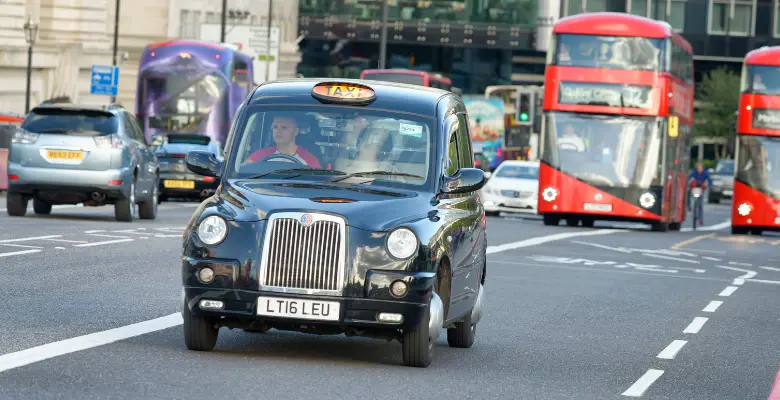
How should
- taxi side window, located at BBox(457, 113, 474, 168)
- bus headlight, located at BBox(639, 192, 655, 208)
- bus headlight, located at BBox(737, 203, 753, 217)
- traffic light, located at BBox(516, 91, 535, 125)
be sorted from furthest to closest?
1. traffic light, located at BBox(516, 91, 535, 125)
2. bus headlight, located at BBox(737, 203, 753, 217)
3. bus headlight, located at BBox(639, 192, 655, 208)
4. taxi side window, located at BBox(457, 113, 474, 168)

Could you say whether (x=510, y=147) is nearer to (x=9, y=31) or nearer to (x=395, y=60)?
(x=395, y=60)

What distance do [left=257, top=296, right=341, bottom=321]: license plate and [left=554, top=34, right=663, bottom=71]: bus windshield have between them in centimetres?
2681

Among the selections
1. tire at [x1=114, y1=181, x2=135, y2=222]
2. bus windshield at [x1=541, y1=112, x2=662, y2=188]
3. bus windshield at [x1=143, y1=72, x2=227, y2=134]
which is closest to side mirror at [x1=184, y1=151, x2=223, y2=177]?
tire at [x1=114, y1=181, x2=135, y2=222]

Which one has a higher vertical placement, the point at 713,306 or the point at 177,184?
the point at 713,306

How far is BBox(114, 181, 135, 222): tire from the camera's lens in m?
27.2

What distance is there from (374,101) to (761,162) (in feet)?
98.0

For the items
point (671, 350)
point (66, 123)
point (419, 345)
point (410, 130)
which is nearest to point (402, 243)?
point (419, 345)

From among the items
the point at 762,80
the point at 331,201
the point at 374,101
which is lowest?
the point at 331,201

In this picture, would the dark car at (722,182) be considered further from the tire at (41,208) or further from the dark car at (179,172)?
the tire at (41,208)

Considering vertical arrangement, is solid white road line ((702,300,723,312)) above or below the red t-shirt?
below

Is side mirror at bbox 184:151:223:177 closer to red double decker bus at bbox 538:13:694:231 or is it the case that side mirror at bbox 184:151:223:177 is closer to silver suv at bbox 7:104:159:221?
silver suv at bbox 7:104:159:221

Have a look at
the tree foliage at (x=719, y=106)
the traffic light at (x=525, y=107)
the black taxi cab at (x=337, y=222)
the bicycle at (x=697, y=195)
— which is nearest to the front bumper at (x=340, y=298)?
the black taxi cab at (x=337, y=222)

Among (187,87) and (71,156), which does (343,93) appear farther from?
(187,87)

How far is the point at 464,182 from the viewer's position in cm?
1162
